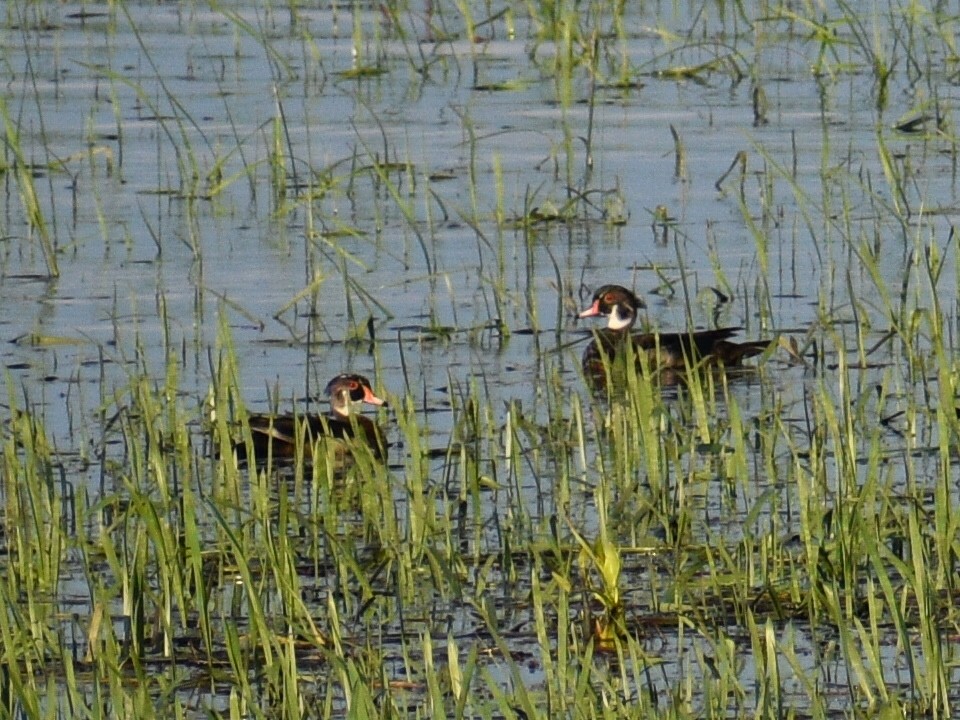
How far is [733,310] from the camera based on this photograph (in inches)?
431

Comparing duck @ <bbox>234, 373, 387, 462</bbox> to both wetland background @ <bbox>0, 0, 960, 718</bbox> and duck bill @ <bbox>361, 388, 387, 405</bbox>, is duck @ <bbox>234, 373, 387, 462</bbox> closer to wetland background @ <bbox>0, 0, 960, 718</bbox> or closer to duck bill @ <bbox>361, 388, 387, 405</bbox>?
duck bill @ <bbox>361, 388, 387, 405</bbox>

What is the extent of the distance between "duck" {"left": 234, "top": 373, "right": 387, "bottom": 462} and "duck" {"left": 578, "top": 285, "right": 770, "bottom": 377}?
84cm

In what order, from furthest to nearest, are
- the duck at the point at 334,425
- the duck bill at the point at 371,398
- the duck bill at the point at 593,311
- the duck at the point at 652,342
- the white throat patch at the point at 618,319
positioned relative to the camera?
the duck bill at the point at 593,311 → the white throat patch at the point at 618,319 → the duck at the point at 652,342 → the duck bill at the point at 371,398 → the duck at the point at 334,425

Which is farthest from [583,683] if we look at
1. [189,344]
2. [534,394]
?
[189,344]

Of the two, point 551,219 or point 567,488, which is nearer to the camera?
point 567,488

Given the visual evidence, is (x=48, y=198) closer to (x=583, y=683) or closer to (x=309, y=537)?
(x=309, y=537)

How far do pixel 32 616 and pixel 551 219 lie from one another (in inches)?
263

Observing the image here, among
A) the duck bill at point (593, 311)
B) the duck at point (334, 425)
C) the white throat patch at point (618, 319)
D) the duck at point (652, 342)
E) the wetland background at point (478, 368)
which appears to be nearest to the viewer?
the wetland background at point (478, 368)

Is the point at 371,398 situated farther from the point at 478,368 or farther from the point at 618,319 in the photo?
the point at 618,319

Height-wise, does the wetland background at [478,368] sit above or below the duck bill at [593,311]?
above

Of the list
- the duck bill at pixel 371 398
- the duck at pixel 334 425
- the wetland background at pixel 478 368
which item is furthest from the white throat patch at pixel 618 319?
the duck bill at pixel 371 398

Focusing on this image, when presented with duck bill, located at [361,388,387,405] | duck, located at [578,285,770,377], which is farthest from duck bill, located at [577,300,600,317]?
duck bill, located at [361,388,387,405]

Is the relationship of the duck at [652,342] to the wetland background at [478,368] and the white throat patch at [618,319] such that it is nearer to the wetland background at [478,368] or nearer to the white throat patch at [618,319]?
the white throat patch at [618,319]

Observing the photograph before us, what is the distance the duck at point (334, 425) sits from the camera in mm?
8250
